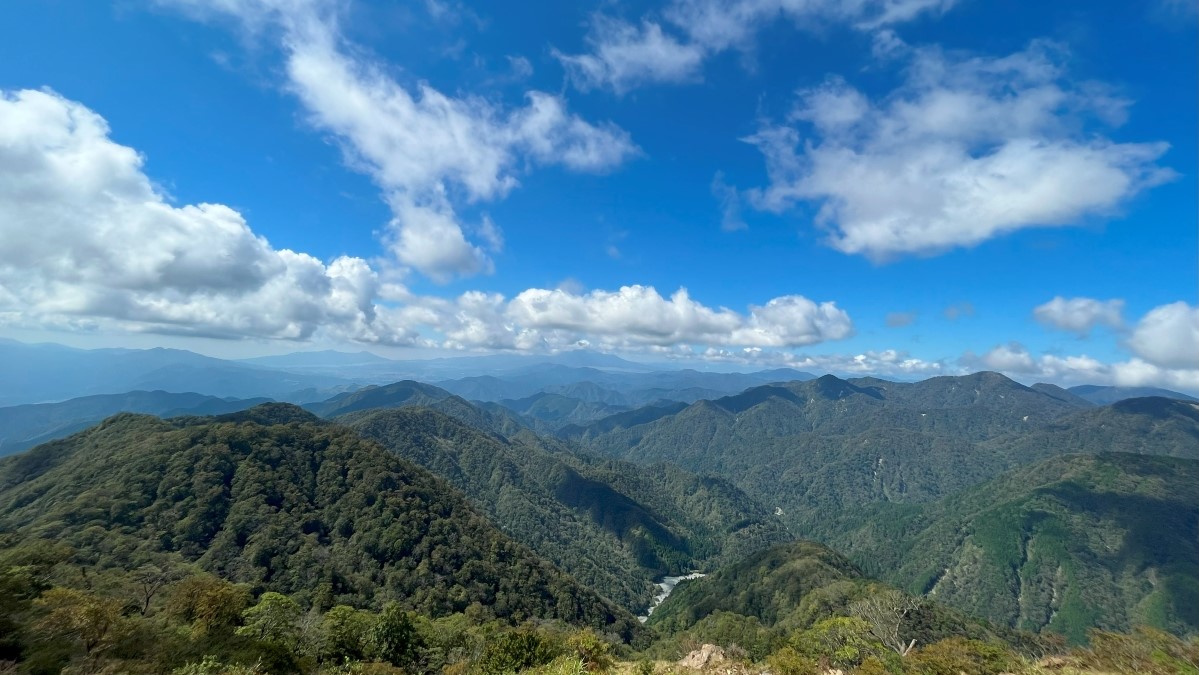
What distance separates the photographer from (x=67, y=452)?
519 feet

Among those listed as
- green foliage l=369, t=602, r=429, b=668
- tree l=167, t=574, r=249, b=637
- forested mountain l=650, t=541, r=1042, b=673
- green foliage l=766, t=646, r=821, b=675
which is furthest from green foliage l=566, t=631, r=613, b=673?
tree l=167, t=574, r=249, b=637

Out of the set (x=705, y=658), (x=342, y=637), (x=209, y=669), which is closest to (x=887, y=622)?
(x=705, y=658)

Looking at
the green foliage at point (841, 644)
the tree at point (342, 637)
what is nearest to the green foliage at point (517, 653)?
the tree at point (342, 637)

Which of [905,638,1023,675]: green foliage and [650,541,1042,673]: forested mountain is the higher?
[905,638,1023,675]: green foliage

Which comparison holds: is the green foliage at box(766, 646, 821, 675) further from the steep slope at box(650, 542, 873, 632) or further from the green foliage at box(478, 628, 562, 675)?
the steep slope at box(650, 542, 873, 632)

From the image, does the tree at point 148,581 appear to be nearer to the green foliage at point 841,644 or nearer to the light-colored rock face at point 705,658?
the light-colored rock face at point 705,658

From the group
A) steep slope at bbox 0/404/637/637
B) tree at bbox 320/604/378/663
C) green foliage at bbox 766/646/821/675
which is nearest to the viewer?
green foliage at bbox 766/646/821/675

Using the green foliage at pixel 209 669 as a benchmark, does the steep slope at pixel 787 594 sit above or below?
below

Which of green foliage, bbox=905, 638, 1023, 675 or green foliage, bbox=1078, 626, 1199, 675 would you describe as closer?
green foliage, bbox=1078, 626, 1199, 675

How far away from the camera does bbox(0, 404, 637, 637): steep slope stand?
348ft

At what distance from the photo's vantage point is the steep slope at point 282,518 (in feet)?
348

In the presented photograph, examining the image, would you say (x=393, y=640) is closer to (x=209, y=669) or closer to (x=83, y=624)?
(x=209, y=669)

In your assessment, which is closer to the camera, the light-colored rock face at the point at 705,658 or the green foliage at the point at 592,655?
the green foliage at the point at 592,655

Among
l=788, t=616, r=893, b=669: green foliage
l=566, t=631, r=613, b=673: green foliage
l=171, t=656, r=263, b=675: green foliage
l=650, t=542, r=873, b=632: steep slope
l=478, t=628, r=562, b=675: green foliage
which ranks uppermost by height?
l=171, t=656, r=263, b=675: green foliage
